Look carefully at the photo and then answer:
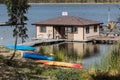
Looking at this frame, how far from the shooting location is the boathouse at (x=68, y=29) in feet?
151

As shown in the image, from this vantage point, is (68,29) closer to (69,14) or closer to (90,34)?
(90,34)

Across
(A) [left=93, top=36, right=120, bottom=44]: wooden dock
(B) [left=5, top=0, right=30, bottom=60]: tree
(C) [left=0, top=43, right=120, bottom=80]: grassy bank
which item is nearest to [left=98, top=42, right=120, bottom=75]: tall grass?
(C) [left=0, top=43, right=120, bottom=80]: grassy bank

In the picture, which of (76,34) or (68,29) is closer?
(76,34)

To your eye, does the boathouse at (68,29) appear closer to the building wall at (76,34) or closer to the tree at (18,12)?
the building wall at (76,34)

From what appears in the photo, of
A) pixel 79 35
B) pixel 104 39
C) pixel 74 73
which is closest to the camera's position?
pixel 74 73

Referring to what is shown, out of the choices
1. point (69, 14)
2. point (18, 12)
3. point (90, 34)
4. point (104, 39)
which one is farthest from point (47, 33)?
point (69, 14)

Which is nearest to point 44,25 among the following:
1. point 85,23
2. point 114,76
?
point 85,23

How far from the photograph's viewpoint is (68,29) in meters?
47.2

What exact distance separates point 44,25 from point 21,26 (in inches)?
1026

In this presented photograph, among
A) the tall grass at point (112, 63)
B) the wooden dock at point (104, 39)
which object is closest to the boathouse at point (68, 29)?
the wooden dock at point (104, 39)

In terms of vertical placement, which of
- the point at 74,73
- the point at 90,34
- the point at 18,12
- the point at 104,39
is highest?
the point at 18,12

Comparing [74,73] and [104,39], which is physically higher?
[74,73]

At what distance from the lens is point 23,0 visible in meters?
20.2

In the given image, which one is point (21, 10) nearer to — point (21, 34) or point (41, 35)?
point (21, 34)
